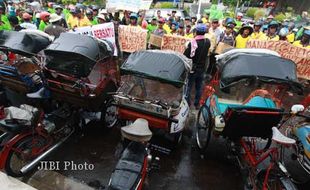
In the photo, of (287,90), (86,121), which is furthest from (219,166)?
(86,121)

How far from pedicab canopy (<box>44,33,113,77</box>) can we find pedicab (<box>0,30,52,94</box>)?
21.7 inches

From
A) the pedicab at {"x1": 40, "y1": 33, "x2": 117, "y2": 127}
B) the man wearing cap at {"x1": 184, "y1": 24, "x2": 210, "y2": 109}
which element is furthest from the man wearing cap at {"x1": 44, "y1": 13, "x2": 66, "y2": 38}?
the man wearing cap at {"x1": 184, "y1": 24, "x2": 210, "y2": 109}

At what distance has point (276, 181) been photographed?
4289 mm

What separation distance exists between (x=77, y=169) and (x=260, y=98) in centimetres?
399

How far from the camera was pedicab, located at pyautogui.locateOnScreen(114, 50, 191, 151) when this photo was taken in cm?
529

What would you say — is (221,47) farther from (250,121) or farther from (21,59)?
(21,59)

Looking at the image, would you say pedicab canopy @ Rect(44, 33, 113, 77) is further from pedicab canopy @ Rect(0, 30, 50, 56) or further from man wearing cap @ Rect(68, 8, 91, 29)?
man wearing cap @ Rect(68, 8, 91, 29)

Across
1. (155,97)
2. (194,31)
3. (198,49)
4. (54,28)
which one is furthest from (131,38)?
(155,97)

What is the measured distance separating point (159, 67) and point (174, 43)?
427 centimetres

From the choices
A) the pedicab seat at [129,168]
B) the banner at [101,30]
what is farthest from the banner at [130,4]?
the pedicab seat at [129,168]

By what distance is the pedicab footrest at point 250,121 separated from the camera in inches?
180

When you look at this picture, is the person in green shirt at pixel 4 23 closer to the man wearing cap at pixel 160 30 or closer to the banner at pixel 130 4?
the banner at pixel 130 4

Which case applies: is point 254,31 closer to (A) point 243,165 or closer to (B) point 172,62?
(B) point 172,62

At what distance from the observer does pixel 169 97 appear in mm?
6258
